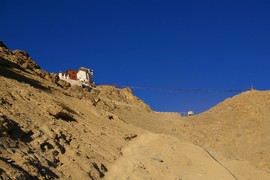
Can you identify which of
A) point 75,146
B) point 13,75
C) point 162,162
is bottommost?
point 75,146

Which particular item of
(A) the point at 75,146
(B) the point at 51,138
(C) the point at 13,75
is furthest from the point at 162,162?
(C) the point at 13,75

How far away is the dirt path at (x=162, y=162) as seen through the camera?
12000 millimetres

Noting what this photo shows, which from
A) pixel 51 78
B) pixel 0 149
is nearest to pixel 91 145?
pixel 0 149

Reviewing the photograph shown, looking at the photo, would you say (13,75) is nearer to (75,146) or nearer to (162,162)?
(75,146)

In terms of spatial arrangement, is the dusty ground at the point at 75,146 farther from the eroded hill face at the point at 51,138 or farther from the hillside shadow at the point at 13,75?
the hillside shadow at the point at 13,75

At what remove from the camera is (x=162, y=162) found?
1404 cm

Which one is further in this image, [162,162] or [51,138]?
[162,162]

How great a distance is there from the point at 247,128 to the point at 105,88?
1650cm

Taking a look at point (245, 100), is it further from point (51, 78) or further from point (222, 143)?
point (51, 78)

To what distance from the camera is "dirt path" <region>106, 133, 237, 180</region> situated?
12000 mm

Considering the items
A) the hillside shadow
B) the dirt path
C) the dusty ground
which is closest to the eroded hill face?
the dusty ground

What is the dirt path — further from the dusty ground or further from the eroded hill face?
the eroded hill face

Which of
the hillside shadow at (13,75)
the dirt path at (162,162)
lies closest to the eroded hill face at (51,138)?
the hillside shadow at (13,75)

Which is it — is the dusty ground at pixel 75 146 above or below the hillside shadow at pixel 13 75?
below
